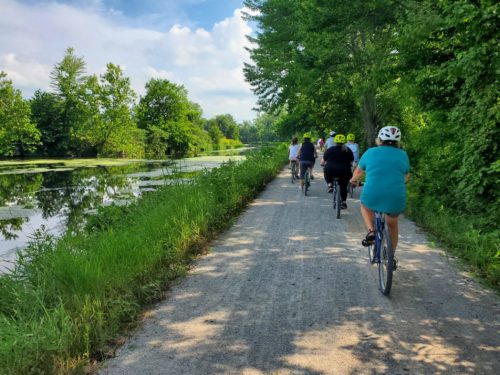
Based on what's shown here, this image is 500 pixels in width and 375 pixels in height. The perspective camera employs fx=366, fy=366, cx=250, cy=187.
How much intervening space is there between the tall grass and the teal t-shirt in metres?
2.75

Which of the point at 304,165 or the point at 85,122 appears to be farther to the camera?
the point at 85,122

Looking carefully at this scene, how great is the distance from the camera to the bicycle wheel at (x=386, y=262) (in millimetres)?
4180

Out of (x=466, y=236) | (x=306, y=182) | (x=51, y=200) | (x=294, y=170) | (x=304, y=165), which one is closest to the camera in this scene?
(x=466, y=236)

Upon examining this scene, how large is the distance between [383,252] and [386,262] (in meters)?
0.21

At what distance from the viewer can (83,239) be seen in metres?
5.94

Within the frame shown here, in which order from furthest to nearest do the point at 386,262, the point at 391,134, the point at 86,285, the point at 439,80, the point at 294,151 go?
the point at 294,151
the point at 439,80
the point at 391,134
the point at 386,262
the point at 86,285

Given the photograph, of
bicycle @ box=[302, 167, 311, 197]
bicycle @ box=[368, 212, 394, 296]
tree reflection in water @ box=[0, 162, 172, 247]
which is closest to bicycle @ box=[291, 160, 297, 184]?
bicycle @ box=[302, 167, 311, 197]

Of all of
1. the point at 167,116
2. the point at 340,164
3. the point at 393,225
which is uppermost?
the point at 167,116

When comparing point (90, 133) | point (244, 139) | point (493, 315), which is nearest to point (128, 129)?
point (90, 133)

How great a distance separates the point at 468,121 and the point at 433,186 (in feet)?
9.60

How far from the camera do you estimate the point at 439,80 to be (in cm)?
685

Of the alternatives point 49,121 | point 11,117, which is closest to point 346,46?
point 11,117

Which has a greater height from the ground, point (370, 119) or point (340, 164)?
point (370, 119)

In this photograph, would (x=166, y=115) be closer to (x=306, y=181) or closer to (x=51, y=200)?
(x=51, y=200)
